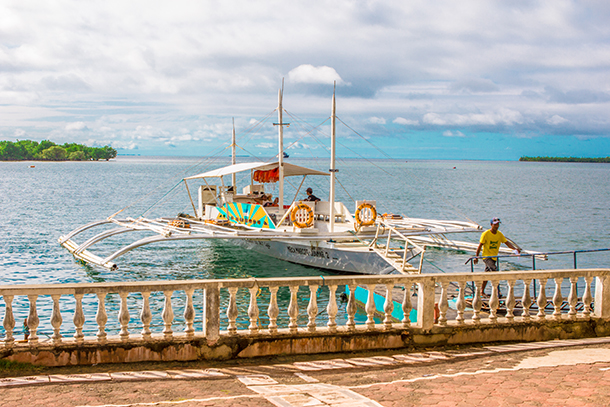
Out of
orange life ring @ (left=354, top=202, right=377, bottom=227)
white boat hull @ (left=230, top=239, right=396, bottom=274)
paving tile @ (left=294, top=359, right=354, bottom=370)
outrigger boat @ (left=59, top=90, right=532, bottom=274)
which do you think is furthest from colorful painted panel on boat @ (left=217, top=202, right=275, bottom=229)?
paving tile @ (left=294, top=359, right=354, bottom=370)

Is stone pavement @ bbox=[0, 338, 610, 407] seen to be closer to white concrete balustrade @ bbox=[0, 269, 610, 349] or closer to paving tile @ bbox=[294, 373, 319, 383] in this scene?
paving tile @ bbox=[294, 373, 319, 383]

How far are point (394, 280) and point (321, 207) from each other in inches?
741

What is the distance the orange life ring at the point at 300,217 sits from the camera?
22.2 meters

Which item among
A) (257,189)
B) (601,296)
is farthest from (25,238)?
(601,296)

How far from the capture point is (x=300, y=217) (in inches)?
872

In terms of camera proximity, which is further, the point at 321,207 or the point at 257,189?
the point at 257,189

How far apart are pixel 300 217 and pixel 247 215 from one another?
411 centimetres

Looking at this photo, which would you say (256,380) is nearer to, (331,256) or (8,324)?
(8,324)

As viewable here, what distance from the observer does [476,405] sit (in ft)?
17.7

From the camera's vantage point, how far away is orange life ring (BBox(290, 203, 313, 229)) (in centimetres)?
2217

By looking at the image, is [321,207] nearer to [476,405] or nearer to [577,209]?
[476,405]

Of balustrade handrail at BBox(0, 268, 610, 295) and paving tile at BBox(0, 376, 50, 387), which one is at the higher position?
balustrade handrail at BBox(0, 268, 610, 295)

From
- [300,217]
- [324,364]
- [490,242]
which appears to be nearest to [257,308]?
[324,364]

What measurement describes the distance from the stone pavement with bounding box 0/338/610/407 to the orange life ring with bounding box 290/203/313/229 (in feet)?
48.9
